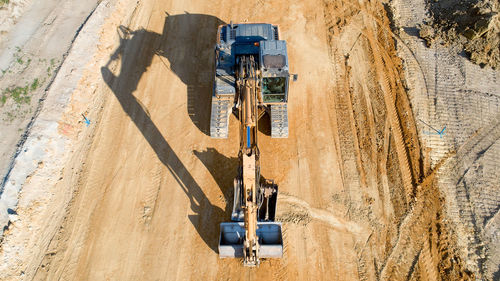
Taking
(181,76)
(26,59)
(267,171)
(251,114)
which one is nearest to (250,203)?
(251,114)

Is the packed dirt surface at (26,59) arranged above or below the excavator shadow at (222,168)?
above

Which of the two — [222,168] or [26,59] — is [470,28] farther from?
[26,59]

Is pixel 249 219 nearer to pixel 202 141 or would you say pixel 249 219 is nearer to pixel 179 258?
pixel 179 258

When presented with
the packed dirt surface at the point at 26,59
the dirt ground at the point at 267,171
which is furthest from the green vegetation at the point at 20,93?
the dirt ground at the point at 267,171

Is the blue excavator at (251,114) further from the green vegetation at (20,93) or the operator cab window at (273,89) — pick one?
the green vegetation at (20,93)

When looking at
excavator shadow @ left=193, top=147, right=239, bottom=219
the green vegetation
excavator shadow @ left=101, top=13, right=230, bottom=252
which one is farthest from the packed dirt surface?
excavator shadow @ left=193, top=147, right=239, bottom=219

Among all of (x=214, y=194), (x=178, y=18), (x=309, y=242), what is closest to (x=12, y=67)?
(x=178, y=18)

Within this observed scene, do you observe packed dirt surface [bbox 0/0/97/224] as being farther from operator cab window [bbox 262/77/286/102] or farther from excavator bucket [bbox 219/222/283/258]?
operator cab window [bbox 262/77/286/102]
